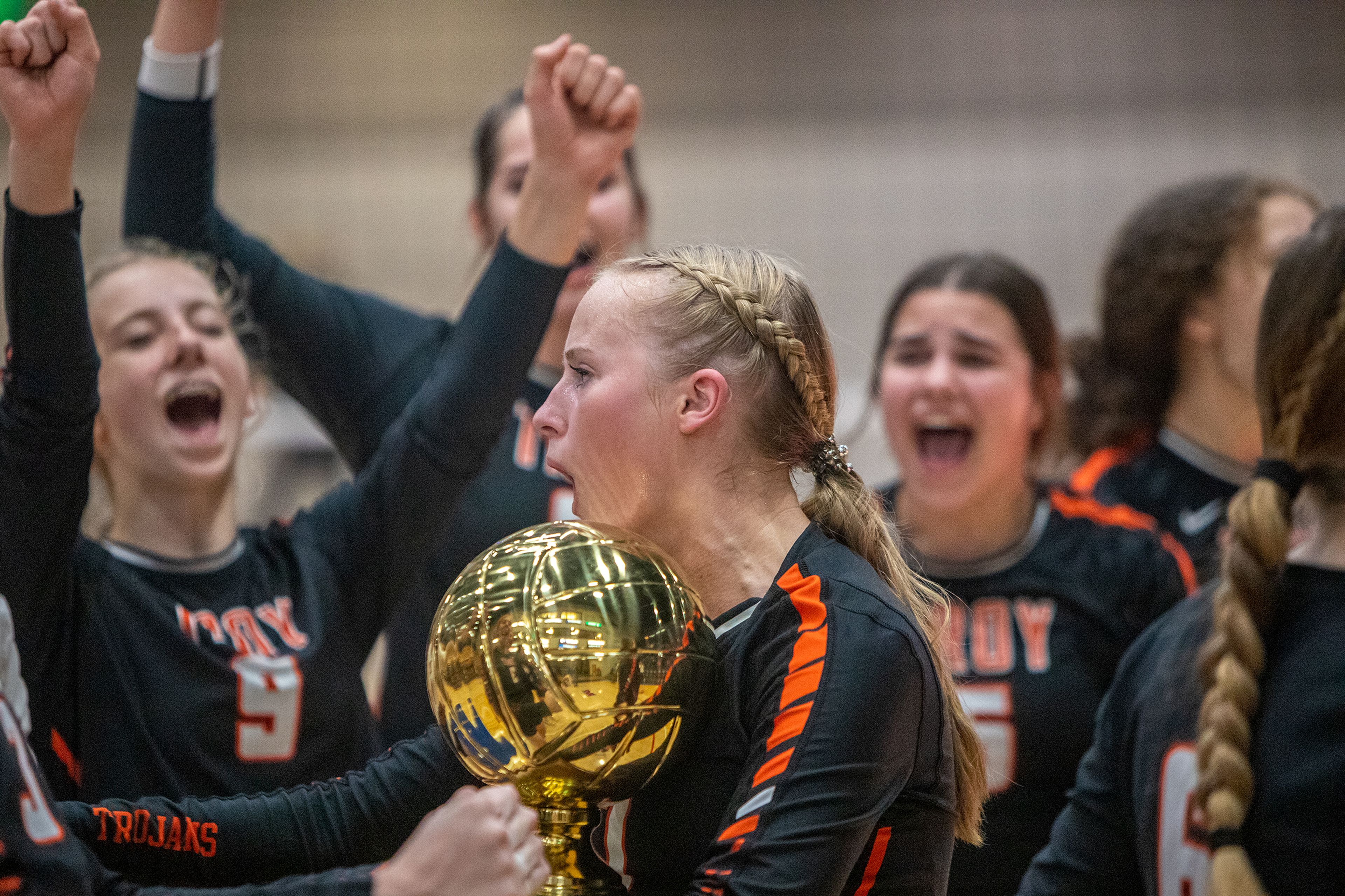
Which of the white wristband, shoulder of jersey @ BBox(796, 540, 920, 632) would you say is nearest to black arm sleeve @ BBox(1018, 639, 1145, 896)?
shoulder of jersey @ BBox(796, 540, 920, 632)

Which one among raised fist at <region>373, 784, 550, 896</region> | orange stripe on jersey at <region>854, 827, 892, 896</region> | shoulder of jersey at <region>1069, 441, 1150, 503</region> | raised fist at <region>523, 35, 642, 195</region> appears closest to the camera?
raised fist at <region>373, 784, 550, 896</region>

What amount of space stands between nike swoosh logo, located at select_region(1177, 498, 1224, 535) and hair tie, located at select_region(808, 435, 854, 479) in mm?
1745

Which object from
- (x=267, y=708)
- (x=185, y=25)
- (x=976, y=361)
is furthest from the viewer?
(x=976, y=361)

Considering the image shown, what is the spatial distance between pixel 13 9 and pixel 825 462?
5.53ft

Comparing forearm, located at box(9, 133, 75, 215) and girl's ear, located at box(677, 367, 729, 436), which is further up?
forearm, located at box(9, 133, 75, 215)

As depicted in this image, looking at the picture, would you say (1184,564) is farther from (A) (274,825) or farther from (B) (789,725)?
(A) (274,825)

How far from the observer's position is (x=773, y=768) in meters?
1.34

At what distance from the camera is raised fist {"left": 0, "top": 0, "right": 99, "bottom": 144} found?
69.6 inches

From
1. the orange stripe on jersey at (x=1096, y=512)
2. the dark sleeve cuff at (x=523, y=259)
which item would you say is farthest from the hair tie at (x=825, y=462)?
the orange stripe on jersey at (x=1096, y=512)

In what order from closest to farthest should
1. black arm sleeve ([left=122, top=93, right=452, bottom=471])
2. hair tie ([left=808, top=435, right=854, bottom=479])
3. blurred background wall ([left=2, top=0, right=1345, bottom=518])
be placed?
hair tie ([left=808, top=435, right=854, bottom=479])
black arm sleeve ([left=122, top=93, right=452, bottom=471])
blurred background wall ([left=2, top=0, right=1345, bottom=518])

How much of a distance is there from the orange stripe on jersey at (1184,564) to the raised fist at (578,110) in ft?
4.31

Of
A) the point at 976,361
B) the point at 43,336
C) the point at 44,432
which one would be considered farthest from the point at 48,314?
the point at 976,361

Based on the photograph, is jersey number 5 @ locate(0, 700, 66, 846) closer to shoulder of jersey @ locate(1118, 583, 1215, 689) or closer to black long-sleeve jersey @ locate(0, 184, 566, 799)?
black long-sleeve jersey @ locate(0, 184, 566, 799)

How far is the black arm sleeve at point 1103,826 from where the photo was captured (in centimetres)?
172
